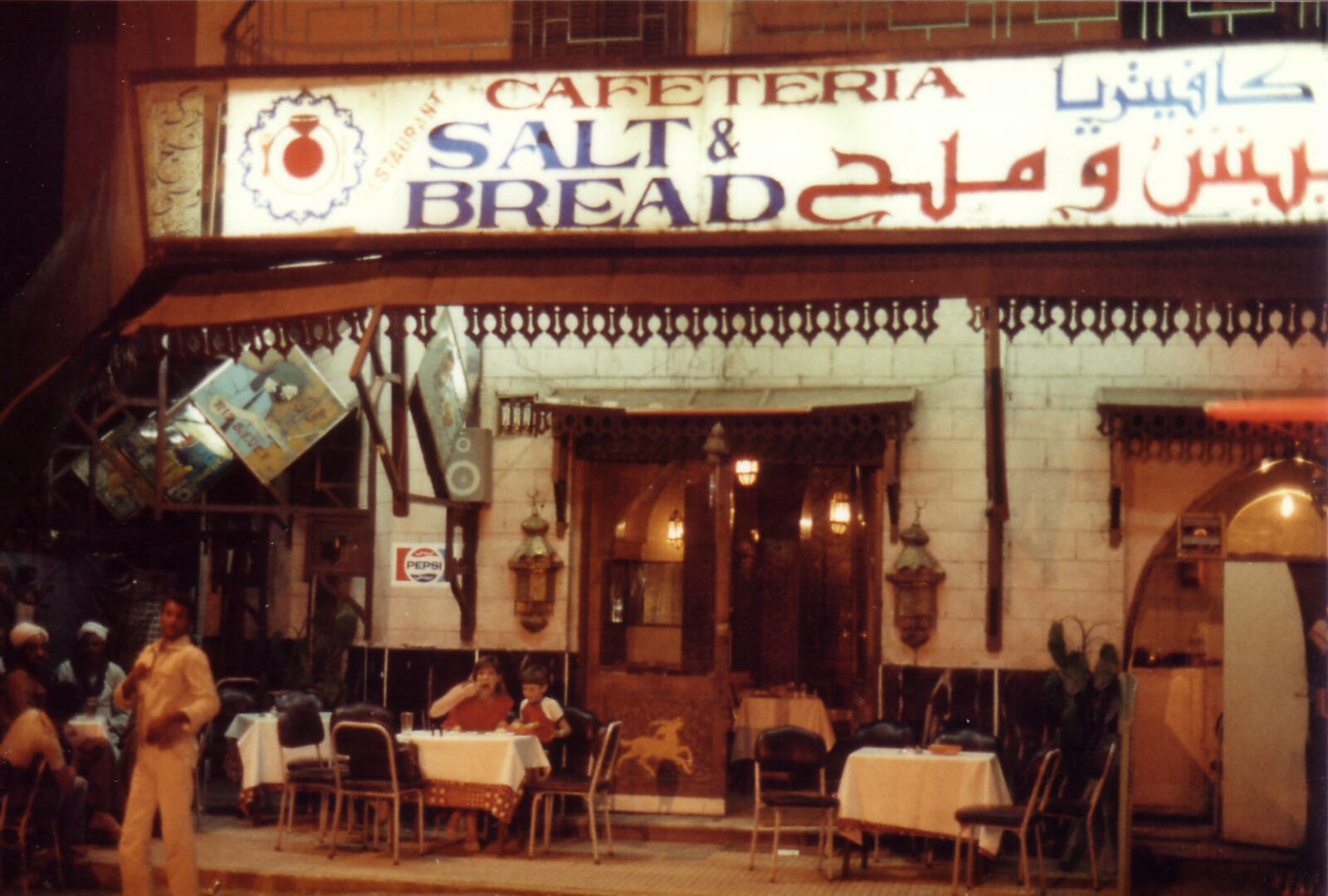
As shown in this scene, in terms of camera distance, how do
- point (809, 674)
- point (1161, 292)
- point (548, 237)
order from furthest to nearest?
point (809, 674) < point (548, 237) < point (1161, 292)

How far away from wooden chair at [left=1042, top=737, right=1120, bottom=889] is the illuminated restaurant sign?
436cm

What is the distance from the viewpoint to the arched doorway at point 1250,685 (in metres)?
13.4

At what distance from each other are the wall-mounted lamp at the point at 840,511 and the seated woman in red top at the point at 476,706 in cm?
415

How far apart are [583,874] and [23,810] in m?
3.70

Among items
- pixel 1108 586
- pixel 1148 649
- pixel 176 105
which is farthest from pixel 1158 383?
pixel 176 105

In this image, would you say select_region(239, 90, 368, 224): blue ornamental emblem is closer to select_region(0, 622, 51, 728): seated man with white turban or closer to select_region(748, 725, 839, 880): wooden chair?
select_region(0, 622, 51, 728): seated man with white turban

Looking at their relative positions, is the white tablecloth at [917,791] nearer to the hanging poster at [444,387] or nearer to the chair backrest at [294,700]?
the chair backrest at [294,700]

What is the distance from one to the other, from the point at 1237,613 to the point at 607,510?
5.19m

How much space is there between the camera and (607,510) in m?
14.7

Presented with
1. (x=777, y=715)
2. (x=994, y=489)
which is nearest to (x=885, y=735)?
(x=994, y=489)

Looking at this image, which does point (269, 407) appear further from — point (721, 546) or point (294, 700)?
point (721, 546)

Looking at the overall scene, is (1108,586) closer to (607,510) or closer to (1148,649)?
(1148,649)

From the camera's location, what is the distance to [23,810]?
11.2 m

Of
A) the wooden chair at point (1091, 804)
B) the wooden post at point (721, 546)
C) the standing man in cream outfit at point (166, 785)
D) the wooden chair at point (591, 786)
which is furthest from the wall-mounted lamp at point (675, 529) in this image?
the standing man in cream outfit at point (166, 785)
